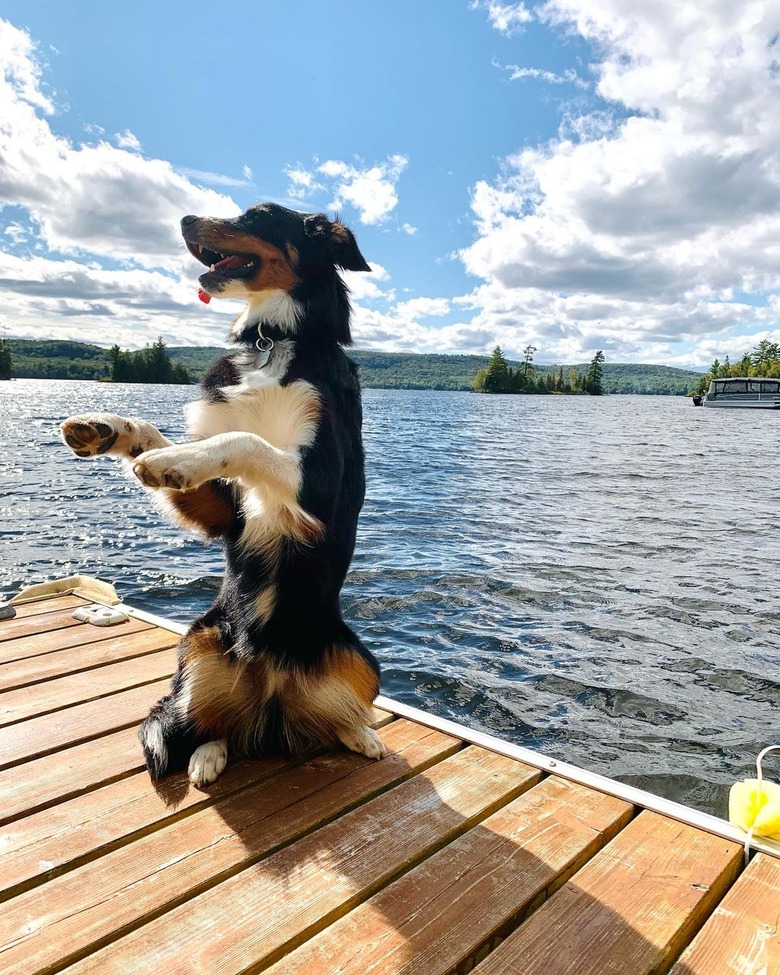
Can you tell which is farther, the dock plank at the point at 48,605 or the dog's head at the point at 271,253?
the dock plank at the point at 48,605

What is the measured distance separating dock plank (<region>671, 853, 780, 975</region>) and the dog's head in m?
2.84

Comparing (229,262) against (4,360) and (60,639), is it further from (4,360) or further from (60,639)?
(4,360)

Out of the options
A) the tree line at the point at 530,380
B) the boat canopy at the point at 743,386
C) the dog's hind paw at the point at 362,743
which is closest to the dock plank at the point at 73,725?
the dog's hind paw at the point at 362,743

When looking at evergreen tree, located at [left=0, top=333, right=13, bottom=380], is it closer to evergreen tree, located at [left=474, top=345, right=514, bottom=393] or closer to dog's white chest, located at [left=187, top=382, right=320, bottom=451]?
evergreen tree, located at [left=474, top=345, right=514, bottom=393]

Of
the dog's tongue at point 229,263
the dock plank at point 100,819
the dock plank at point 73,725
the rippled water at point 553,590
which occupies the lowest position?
the rippled water at point 553,590

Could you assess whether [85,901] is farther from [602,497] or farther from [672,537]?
[602,497]

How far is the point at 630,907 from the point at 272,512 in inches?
78.6

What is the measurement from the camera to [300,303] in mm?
3393

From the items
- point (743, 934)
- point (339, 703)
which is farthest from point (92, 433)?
point (743, 934)

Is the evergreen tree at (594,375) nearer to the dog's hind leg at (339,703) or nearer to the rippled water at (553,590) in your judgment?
the rippled water at (553,590)

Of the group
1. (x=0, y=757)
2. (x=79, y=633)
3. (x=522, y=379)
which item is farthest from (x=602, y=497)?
(x=522, y=379)

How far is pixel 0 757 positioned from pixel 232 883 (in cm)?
151

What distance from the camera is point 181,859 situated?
256 centimetres

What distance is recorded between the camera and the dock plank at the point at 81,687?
373 centimetres
